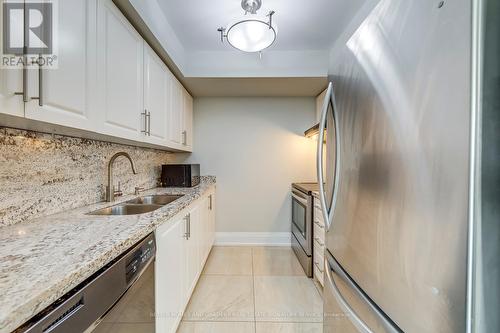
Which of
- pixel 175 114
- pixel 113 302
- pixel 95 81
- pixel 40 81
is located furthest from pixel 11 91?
pixel 175 114

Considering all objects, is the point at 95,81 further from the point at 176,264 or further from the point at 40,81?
the point at 176,264

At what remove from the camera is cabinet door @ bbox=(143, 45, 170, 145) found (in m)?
1.79

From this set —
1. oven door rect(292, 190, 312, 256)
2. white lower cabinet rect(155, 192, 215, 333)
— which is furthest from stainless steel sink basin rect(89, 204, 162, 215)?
oven door rect(292, 190, 312, 256)

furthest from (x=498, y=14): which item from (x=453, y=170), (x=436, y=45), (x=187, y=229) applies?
(x=187, y=229)

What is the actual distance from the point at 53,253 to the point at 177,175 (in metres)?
1.96

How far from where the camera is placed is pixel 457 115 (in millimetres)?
497

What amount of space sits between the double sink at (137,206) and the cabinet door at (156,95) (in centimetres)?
50

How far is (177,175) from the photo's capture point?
2.66 meters

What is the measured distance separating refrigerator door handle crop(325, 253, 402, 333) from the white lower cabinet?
0.87m

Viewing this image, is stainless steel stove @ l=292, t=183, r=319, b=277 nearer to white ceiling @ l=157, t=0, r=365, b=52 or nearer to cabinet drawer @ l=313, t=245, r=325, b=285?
cabinet drawer @ l=313, t=245, r=325, b=285

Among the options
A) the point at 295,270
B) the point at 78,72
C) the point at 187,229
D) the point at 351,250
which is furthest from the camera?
the point at 295,270

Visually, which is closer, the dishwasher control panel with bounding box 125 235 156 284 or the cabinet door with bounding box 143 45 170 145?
the dishwasher control panel with bounding box 125 235 156 284

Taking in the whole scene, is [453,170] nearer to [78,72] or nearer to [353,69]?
[353,69]

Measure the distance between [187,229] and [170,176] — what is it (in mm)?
1085
